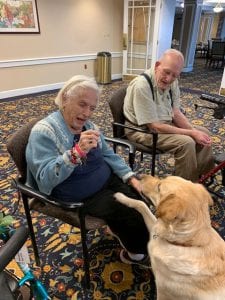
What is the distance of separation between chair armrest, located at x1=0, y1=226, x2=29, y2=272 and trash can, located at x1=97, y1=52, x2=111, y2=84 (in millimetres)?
5779

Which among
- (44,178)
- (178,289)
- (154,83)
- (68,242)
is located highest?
(154,83)

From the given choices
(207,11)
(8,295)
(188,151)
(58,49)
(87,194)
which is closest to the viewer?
(8,295)

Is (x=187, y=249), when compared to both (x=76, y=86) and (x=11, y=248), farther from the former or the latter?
(x=76, y=86)

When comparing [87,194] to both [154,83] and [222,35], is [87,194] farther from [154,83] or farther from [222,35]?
[222,35]

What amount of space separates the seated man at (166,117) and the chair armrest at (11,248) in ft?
4.40

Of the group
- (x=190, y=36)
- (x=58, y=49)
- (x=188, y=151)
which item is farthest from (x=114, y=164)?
(x=190, y=36)

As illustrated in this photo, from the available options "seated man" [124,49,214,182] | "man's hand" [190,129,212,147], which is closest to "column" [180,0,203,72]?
"seated man" [124,49,214,182]

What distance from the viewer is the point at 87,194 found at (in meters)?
1.36

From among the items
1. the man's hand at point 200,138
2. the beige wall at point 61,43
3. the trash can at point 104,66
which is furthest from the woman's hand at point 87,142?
the trash can at point 104,66

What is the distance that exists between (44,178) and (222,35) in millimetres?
16275

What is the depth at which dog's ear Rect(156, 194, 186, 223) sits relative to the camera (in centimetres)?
93

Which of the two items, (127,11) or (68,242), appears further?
A: (127,11)

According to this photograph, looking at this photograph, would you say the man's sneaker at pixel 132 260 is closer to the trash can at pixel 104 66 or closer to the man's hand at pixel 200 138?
the man's hand at pixel 200 138

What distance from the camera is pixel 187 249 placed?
1.00m
